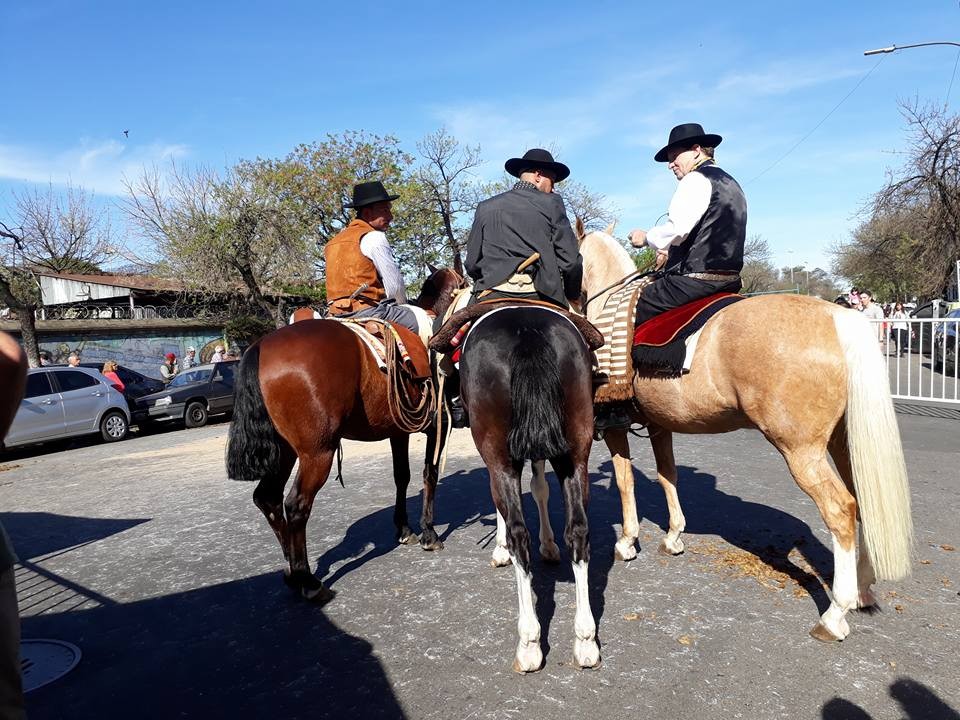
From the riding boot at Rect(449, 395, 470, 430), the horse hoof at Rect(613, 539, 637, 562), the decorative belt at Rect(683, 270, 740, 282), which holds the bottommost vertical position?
the horse hoof at Rect(613, 539, 637, 562)

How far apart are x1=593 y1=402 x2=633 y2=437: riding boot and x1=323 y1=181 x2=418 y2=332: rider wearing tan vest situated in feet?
5.74

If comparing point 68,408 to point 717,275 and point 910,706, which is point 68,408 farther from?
point 910,706

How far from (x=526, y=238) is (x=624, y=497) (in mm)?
2117

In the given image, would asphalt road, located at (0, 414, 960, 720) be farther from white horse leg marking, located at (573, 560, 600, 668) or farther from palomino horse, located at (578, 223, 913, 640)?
palomino horse, located at (578, 223, 913, 640)

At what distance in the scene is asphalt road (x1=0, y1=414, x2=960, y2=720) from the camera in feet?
9.91

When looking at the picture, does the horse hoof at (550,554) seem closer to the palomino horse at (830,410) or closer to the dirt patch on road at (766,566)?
the dirt patch on road at (766,566)

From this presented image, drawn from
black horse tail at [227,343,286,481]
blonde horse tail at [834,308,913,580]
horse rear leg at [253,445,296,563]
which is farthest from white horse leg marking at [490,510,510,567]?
blonde horse tail at [834,308,913,580]

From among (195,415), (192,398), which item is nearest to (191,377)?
(192,398)

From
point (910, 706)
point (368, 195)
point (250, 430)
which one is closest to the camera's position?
point (910, 706)

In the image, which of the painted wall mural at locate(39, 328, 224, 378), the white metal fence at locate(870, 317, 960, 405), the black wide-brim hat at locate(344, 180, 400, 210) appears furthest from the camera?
the painted wall mural at locate(39, 328, 224, 378)

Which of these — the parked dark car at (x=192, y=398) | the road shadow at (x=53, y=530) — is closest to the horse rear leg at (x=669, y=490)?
Result: the road shadow at (x=53, y=530)

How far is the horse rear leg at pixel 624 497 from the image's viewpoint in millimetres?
4671

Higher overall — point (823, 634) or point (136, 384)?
point (823, 634)

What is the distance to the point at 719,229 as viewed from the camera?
13.1 ft
